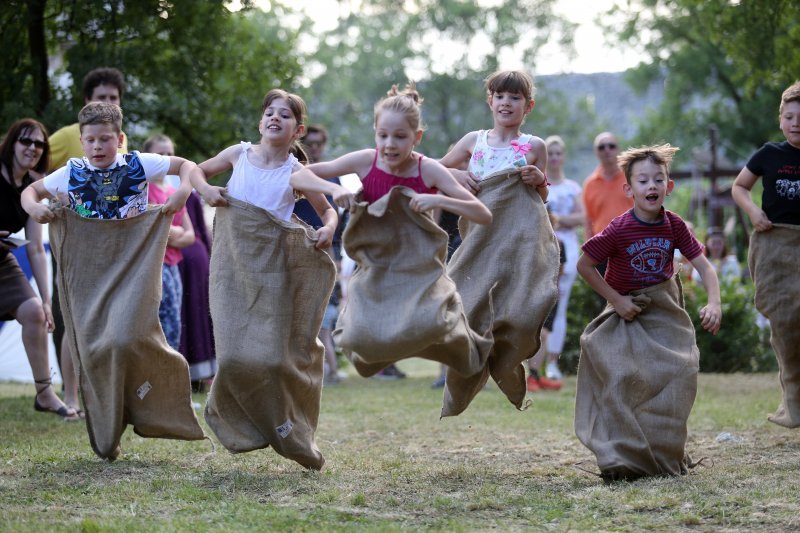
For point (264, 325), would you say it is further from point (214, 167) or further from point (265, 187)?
point (214, 167)

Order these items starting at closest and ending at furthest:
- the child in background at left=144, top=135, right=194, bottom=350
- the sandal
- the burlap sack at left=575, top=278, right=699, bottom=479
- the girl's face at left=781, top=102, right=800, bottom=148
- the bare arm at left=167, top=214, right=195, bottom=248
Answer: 1. the burlap sack at left=575, top=278, right=699, bottom=479
2. the girl's face at left=781, top=102, right=800, bottom=148
3. the sandal
4. the bare arm at left=167, top=214, right=195, bottom=248
5. the child in background at left=144, top=135, right=194, bottom=350

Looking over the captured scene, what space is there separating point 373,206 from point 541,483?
189 cm

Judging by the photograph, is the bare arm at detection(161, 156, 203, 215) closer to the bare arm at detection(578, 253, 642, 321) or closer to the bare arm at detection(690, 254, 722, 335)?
the bare arm at detection(578, 253, 642, 321)

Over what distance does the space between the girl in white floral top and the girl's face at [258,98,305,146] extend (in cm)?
99

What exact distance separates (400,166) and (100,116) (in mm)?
2007

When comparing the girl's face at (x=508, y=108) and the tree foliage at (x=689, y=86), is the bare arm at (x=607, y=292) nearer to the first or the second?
the girl's face at (x=508, y=108)

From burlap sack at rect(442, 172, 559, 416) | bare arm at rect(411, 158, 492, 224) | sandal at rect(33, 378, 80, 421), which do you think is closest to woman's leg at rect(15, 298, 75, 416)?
sandal at rect(33, 378, 80, 421)

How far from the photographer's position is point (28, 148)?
341 inches

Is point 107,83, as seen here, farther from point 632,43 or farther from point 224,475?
point 632,43

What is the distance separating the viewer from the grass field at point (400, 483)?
555 centimetres

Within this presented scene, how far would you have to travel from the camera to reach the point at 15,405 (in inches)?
413

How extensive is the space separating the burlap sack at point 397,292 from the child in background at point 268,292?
0.51 meters

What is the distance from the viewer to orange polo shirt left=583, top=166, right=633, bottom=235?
1139cm

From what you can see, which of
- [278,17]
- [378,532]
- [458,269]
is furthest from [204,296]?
[278,17]
